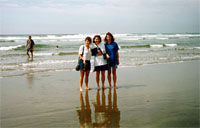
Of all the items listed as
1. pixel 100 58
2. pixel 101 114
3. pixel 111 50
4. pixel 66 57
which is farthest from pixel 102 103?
pixel 66 57

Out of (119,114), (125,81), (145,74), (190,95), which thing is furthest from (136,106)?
(145,74)

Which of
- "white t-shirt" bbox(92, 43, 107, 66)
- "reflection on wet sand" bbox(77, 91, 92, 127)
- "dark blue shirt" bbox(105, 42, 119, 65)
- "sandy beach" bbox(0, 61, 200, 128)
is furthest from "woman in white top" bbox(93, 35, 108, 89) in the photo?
"reflection on wet sand" bbox(77, 91, 92, 127)

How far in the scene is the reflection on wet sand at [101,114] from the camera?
438 centimetres

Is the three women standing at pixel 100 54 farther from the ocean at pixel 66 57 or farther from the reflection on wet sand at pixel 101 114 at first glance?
the ocean at pixel 66 57

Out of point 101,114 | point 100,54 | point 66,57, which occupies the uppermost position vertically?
point 100,54

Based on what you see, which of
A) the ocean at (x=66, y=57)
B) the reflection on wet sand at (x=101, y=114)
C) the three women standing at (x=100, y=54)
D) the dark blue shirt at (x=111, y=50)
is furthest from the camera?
the ocean at (x=66, y=57)

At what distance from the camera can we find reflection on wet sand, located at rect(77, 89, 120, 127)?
14.4 feet

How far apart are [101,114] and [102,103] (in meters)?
0.89

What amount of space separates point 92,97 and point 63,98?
29.4 inches

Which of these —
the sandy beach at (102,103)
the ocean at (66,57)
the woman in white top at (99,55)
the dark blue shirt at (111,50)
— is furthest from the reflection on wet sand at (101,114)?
the ocean at (66,57)

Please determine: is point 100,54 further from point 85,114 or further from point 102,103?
point 85,114

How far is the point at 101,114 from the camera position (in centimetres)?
496

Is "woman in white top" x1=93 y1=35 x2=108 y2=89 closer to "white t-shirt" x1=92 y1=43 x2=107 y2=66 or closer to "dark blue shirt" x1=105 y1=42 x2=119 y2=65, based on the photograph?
"white t-shirt" x1=92 y1=43 x2=107 y2=66

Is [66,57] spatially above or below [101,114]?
above
